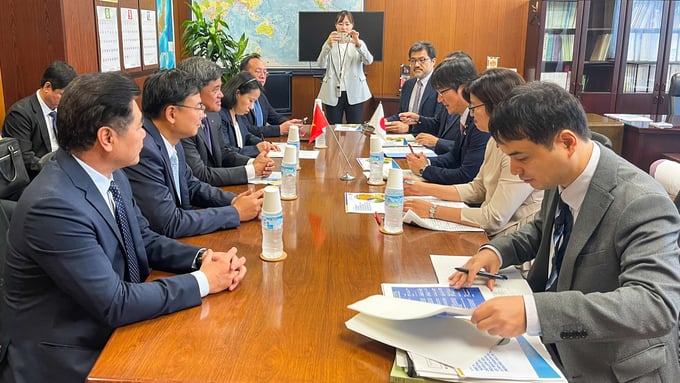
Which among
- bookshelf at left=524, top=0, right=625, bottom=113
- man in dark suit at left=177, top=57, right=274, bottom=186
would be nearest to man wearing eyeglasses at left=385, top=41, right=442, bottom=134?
man in dark suit at left=177, top=57, right=274, bottom=186

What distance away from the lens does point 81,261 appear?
132 centimetres

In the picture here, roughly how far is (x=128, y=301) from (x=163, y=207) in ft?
2.23

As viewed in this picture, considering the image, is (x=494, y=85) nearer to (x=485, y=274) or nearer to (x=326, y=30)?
(x=485, y=274)

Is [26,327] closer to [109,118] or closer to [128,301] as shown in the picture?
[128,301]

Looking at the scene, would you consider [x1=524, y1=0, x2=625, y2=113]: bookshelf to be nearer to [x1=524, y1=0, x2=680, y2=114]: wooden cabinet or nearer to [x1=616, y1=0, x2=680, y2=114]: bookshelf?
[x1=524, y1=0, x2=680, y2=114]: wooden cabinet

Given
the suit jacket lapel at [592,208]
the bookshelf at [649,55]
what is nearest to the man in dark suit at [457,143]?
the suit jacket lapel at [592,208]

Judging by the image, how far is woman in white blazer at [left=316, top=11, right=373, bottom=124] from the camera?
599 centimetres

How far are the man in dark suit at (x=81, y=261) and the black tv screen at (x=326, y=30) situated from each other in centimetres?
514

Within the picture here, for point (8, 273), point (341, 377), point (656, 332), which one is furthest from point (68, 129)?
point (656, 332)

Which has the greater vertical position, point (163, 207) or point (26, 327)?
point (163, 207)

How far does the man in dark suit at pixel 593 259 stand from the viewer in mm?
1167

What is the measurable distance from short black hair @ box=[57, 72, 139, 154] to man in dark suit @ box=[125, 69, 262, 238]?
1.61 ft

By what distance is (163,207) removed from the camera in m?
1.95

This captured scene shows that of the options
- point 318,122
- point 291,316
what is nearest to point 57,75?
point 318,122
